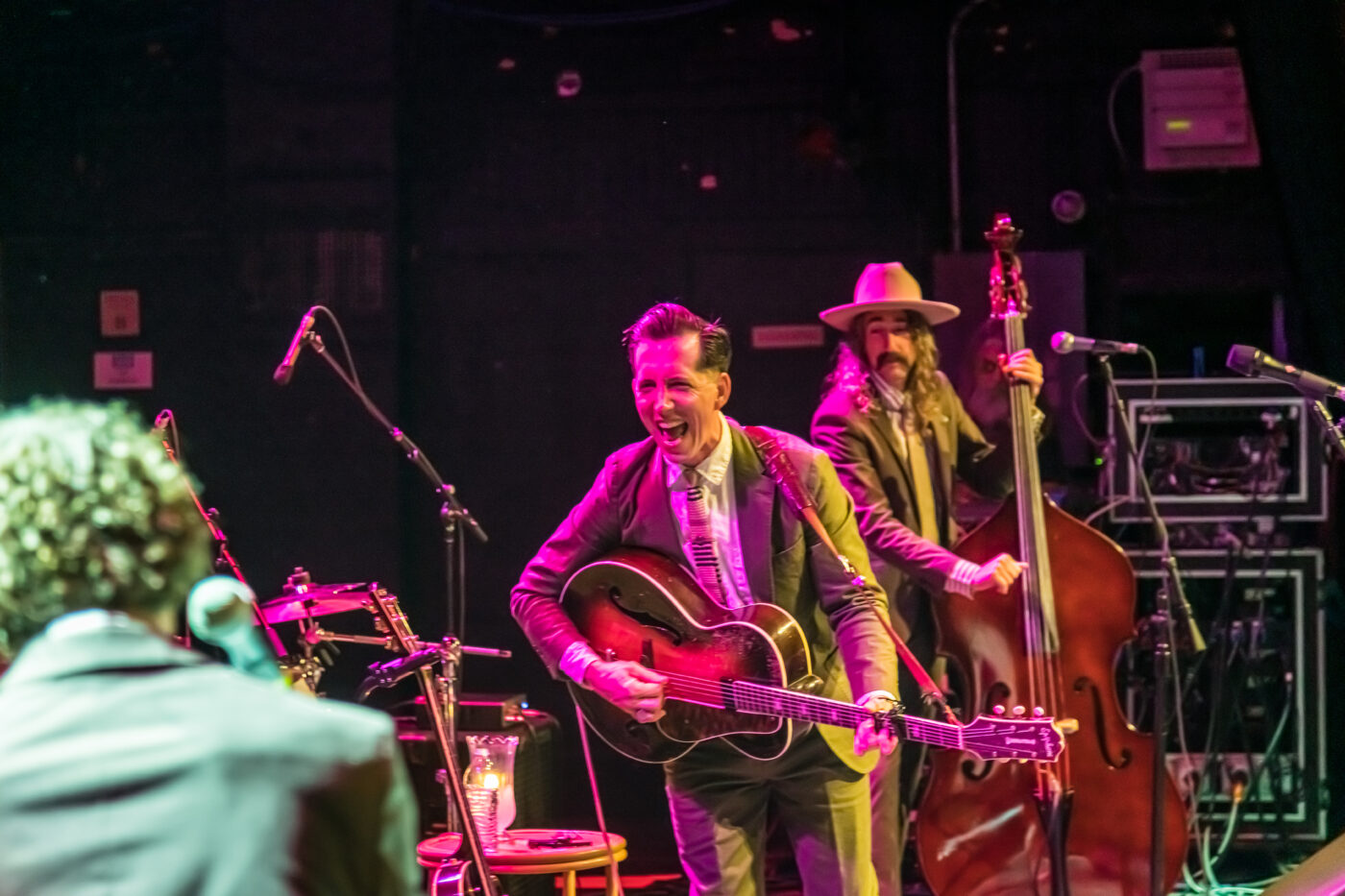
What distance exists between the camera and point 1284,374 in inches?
161

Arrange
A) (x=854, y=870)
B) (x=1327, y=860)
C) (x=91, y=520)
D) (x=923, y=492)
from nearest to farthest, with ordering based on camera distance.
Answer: (x=91, y=520), (x=1327, y=860), (x=854, y=870), (x=923, y=492)

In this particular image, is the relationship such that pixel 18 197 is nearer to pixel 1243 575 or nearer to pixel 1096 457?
pixel 1096 457

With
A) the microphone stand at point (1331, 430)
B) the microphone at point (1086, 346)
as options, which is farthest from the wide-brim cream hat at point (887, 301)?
the microphone stand at point (1331, 430)

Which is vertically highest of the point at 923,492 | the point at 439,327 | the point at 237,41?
the point at 237,41

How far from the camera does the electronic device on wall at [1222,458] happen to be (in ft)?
18.6

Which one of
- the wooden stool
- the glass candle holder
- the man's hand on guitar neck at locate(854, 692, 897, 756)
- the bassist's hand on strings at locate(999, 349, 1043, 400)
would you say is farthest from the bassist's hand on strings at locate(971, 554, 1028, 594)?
the glass candle holder

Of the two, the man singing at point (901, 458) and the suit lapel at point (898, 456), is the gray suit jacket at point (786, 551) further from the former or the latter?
the suit lapel at point (898, 456)

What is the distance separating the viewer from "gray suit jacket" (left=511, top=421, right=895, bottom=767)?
136 inches

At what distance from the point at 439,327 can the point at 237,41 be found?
1.45 meters

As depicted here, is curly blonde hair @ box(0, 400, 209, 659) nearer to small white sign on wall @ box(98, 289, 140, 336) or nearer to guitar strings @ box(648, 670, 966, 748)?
guitar strings @ box(648, 670, 966, 748)

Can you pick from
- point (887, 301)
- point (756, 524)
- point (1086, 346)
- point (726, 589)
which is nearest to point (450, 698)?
point (726, 589)

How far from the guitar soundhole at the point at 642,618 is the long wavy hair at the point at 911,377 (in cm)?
142

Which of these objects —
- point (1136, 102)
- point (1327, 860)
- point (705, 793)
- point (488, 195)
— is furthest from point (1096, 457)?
point (1327, 860)

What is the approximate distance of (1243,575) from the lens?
227 inches
